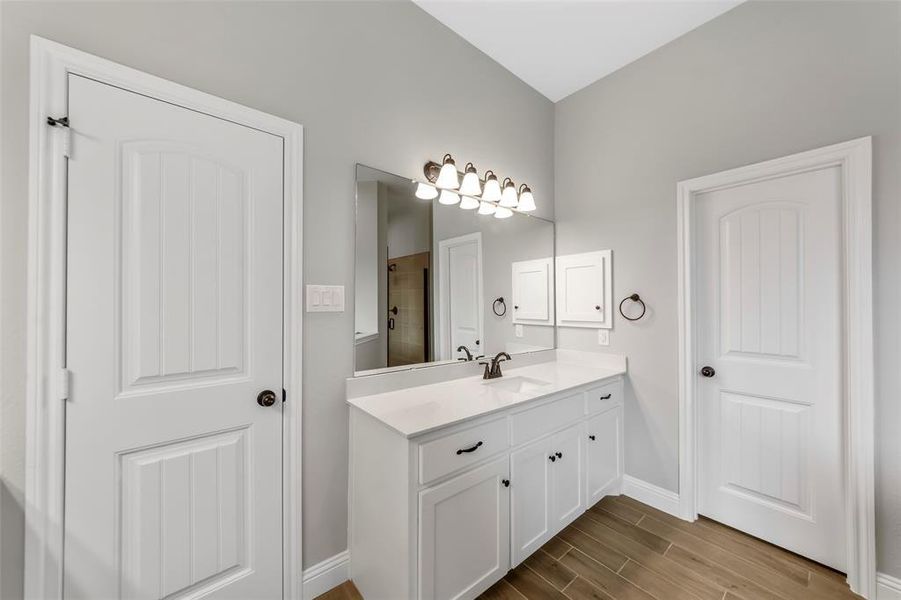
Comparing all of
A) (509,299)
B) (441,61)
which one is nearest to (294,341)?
(509,299)

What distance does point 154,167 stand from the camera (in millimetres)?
1221

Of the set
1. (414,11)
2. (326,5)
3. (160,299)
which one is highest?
(414,11)

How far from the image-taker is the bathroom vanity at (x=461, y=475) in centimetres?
132

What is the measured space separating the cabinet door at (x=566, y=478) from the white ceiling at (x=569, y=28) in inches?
91.2

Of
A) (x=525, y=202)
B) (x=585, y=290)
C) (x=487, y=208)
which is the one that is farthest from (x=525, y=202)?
(x=585, y=290)

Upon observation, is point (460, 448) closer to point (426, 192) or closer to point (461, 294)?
point (461, 294)

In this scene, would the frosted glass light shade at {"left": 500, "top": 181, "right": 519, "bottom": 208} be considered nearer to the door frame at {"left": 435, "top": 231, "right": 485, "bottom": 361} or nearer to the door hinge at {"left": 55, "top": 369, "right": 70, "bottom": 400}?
the door frame at {"left": 435, "top": 231, "right": 485, "bottom": 361}

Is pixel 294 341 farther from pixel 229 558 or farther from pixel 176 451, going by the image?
pixel 229 558

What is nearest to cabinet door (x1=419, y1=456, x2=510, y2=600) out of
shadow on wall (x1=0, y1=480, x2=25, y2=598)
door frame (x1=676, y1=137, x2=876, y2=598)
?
shadow on wall (x1=0, y1=480, x2=25, y2=598)

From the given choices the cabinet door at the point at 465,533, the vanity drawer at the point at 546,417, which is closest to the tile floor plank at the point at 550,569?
the cabinet door at the point at 465,533

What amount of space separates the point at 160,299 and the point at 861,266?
2830 mm

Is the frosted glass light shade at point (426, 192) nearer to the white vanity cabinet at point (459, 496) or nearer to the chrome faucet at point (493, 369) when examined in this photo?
the chrome faucet at point (493, 369)

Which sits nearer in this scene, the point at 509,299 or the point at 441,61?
the point at 441,61

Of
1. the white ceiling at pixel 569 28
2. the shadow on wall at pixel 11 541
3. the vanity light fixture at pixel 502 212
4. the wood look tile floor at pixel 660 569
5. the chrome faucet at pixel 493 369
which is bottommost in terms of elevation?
the wood look tile floor at pixel 660 569
